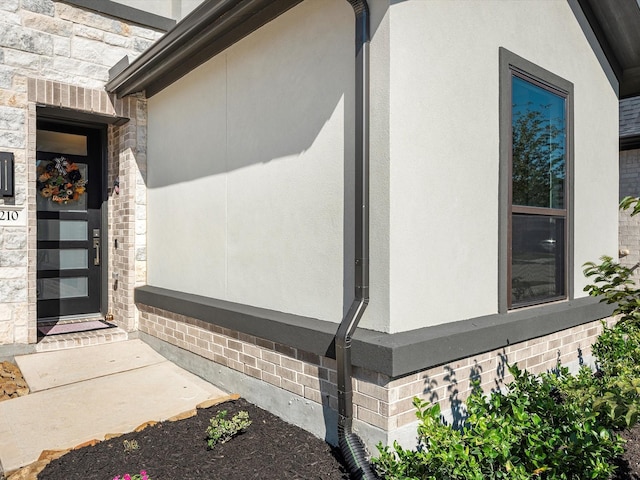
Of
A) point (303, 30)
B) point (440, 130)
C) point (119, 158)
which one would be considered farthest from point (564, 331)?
point (119, 158)

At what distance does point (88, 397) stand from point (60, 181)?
3.09 meters

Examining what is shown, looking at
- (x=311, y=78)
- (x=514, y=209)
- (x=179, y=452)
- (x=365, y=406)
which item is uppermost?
(x=311, y=78)

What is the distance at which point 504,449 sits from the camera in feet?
7.28

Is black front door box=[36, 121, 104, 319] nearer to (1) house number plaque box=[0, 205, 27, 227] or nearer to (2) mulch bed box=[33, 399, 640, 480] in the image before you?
(1) house number plaque box=[0, 205, 27, 227]

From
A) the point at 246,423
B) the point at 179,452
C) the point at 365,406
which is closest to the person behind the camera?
the point at 365,406

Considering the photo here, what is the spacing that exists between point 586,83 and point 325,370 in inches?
151

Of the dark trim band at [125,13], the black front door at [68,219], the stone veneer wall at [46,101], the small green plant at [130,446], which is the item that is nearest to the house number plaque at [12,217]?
the stone veneer wall at [46,101]

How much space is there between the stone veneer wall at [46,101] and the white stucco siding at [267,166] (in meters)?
0.60

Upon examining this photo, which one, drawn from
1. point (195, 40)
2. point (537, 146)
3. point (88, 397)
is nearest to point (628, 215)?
point (537, 146)

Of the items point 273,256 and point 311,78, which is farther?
point 273,256

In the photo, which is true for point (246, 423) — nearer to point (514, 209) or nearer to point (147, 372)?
point (147, 372)

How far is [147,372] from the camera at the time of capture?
177 inches

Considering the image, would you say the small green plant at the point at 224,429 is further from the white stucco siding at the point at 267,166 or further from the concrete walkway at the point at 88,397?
the white stucco siding at the point at 267,166

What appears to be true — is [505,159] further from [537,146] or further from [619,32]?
[619,32]
